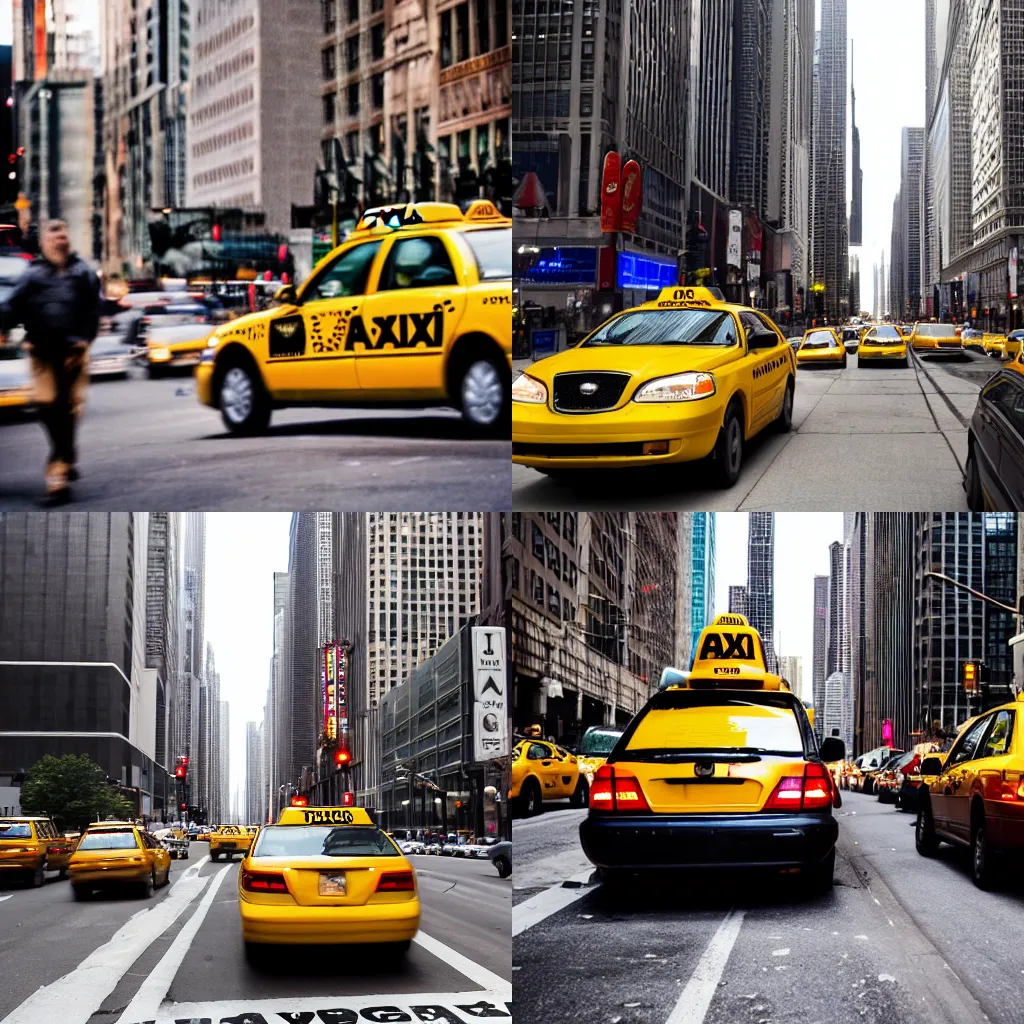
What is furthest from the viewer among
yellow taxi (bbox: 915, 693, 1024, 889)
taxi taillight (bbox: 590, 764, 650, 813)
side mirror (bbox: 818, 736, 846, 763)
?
yellow taxi (bbox: 915, 693, 1024, 889)

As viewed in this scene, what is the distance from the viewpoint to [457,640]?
7617mm

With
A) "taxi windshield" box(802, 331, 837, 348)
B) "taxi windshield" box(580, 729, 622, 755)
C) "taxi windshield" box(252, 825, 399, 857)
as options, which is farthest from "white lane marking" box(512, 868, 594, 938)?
"taxi windshield" box(802, 331, 837, 348)

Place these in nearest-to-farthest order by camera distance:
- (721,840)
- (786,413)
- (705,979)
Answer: (705,979) < (721,840) < (786,413)

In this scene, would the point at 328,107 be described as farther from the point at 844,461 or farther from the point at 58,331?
the point at 844,461

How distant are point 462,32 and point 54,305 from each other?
3.17 metres

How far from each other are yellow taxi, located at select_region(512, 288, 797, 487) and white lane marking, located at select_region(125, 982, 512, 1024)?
321cm

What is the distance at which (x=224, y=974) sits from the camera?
6.49 meters

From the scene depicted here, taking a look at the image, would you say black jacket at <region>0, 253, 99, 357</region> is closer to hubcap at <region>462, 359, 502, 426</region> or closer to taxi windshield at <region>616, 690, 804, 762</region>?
hubcap at <region>462, 359, 502, 426</region>

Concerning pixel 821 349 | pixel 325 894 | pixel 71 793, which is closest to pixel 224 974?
pixel 325 894

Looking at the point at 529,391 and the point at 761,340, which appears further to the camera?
the point at 761,340

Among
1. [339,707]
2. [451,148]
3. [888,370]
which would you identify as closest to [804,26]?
[888,370]

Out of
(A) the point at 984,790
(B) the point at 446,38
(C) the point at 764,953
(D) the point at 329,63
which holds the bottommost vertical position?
(C) the point at 764,953

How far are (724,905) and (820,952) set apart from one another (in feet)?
1.94

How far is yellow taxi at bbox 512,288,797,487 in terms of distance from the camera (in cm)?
731
